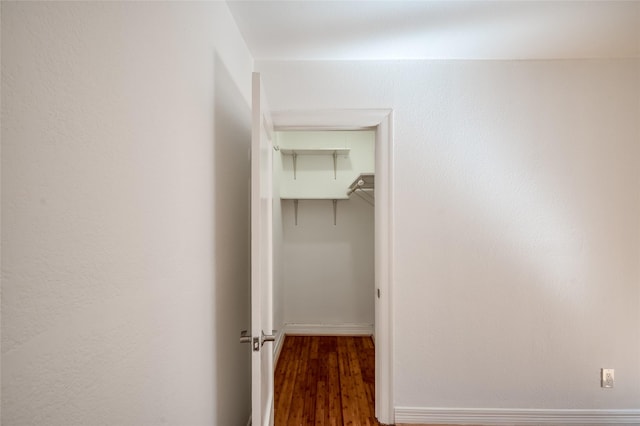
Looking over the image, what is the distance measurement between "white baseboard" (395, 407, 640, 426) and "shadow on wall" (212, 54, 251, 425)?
107cm

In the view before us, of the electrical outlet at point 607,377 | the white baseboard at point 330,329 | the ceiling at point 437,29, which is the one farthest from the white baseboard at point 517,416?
the ceiling at point 437,29

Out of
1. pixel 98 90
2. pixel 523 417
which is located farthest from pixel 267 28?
pixel 523 417

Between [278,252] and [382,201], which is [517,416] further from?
[278,252]

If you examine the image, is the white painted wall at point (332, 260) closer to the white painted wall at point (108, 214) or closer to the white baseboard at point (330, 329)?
the white baseboard at point (330, 329)

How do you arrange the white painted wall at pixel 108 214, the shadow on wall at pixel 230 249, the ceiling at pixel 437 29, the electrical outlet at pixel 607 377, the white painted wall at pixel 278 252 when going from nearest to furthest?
1. the white painted wall at pixel 108 214
2. the shadow on wall at pixel 230 249
3. the ceiling at pixel 437 29
4. the electrical outlet at pixel 607 377
5. the white painted wall at pixel 278 252

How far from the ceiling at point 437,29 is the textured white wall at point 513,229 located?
0.12 meters

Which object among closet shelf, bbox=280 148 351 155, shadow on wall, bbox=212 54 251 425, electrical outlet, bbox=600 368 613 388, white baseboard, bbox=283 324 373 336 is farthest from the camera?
white baseboard, bbox=283 324 373 336

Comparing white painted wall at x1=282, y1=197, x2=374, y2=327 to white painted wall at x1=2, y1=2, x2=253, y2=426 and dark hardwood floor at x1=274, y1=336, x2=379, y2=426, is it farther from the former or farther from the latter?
white painted wall at x1=2, y1=2, x2=253, y2=426

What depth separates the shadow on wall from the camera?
53.7 inches

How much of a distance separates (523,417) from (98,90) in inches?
106

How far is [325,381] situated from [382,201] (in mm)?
1572

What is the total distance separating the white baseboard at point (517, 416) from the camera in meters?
1.99

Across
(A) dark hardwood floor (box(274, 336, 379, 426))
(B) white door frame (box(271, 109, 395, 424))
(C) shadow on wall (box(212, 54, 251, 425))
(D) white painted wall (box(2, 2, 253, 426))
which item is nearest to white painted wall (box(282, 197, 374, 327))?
(A) dark hardwood floor (box(274, 336, 379, 426))

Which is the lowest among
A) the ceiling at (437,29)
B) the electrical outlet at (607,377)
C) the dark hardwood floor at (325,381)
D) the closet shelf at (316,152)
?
the dark hardwood floor at (325,381)
